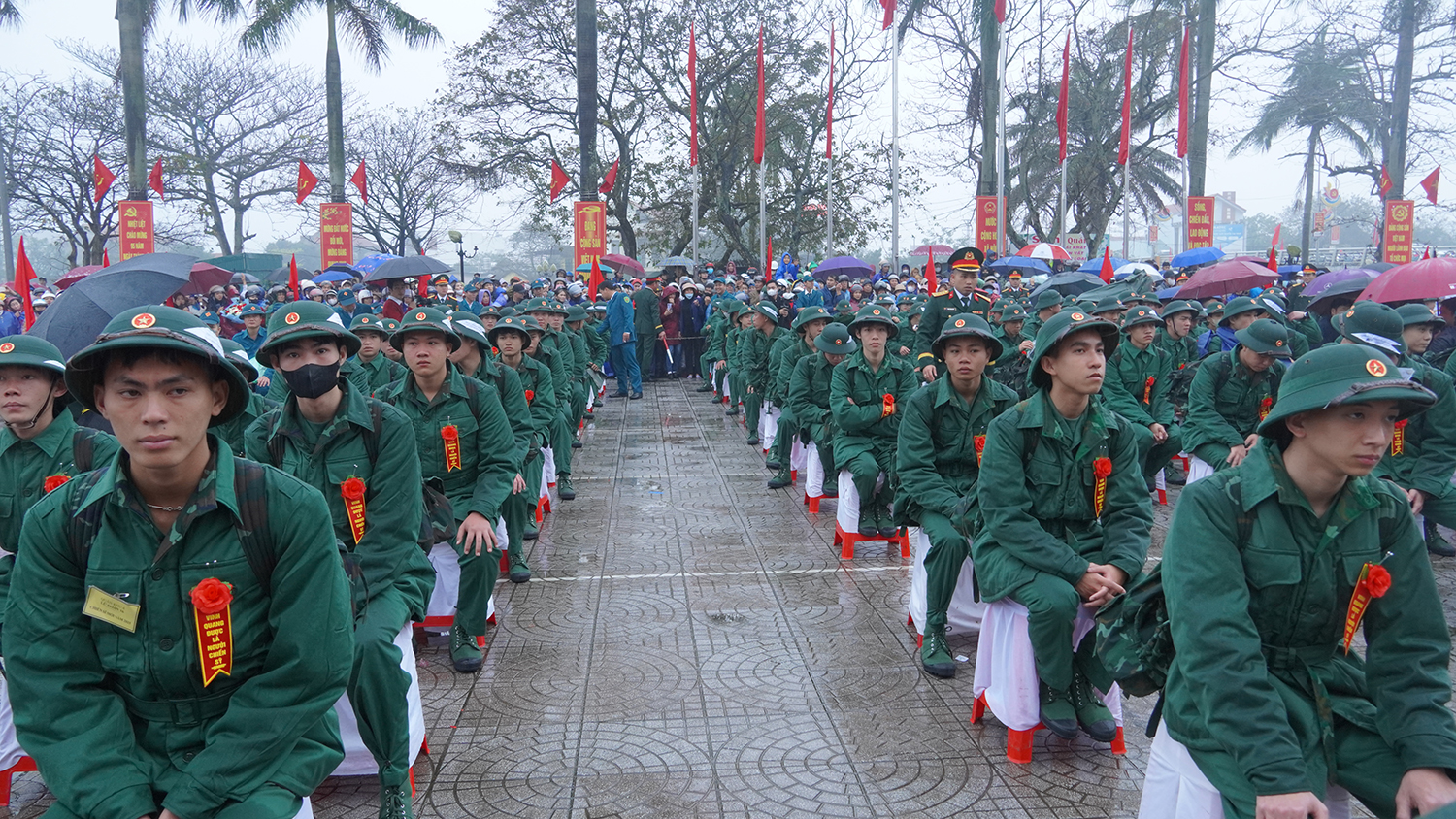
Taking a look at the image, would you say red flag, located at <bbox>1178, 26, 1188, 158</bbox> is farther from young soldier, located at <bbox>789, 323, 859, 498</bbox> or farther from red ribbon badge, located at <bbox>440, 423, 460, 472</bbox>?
red ribbon badge, located at <bbox>440, 423, 460, 472</bbox>

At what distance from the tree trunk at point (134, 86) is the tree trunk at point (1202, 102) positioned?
23348 mm

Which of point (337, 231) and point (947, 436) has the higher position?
point (337, 231)

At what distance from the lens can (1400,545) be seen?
9.26 feet

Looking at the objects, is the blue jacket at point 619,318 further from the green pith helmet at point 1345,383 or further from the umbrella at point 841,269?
the green pith helmet at point 1345,383

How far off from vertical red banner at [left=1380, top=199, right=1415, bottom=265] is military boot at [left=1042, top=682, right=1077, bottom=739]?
23088 millimetres

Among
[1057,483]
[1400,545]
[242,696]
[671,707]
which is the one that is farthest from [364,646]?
[1400,545]

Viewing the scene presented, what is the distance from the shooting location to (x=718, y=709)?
5.02 metres

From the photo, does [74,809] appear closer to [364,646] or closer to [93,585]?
[93,585]

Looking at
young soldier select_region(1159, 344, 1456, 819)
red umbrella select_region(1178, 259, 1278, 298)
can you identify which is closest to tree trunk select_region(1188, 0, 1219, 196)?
red umbrella select_region(1178, 259, 1278, 298)

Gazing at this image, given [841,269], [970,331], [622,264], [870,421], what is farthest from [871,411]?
[622,264]

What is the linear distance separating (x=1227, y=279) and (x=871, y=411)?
24.3 ft

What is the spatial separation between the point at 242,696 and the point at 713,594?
181 inches

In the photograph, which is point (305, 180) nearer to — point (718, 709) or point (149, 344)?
point (718, 709)

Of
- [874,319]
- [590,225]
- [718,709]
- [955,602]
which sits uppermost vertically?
[590,225]
